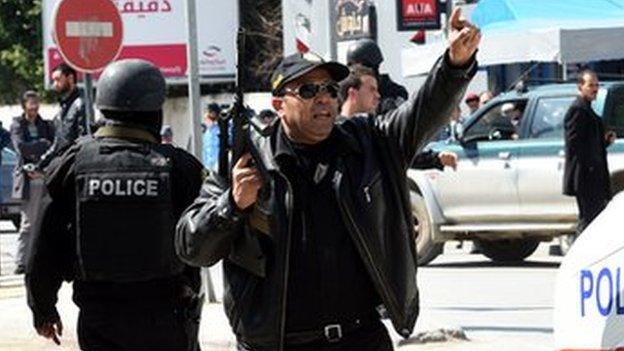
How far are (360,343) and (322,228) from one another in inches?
15.0

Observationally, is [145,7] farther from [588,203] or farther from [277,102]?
[277,102]

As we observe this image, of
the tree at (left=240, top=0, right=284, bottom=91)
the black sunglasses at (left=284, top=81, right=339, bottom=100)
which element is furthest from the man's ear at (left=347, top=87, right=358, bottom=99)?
the tree at (left=240, top=0, right=284, bottom=91)

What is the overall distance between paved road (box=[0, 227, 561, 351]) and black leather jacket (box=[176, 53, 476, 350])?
543cm

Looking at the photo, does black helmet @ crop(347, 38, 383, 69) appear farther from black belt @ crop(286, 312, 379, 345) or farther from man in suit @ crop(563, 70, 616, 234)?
man in suit @ crop(563, 70, 616, 234)

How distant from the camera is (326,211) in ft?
17.0

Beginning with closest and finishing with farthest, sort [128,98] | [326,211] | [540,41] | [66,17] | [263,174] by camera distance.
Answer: [263,174], [326,211], [128,98], [66,17], [540,41]

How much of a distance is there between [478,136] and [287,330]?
40.4 ft

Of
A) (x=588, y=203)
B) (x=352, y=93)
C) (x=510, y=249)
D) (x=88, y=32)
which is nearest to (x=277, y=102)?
(x=352, y=93)

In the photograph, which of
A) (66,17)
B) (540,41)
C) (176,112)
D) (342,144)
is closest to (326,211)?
(342,144)

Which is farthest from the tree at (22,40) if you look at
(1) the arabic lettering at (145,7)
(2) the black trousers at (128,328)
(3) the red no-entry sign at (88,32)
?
(2) the black trousers at (128,328)

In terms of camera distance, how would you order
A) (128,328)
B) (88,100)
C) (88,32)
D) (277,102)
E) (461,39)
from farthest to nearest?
(88,32) < (88,100) < (128,328) < (277,102) < (461,39)

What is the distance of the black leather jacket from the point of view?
200 inches

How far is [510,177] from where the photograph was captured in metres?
16.6

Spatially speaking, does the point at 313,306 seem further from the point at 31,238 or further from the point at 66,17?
the point at 66,17
